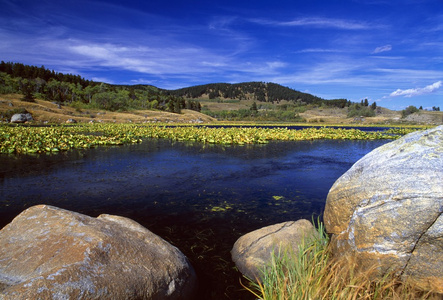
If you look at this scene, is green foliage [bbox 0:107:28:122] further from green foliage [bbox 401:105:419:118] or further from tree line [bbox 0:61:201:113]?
green foliage [bbox 401:105:419:118]

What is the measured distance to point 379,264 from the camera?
10.7 ft

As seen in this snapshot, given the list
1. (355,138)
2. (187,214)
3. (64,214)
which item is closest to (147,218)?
(187,214)

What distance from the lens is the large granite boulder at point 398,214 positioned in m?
3.09

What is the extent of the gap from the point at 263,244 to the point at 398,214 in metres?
2.26

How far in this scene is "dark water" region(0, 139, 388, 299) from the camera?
217 inches

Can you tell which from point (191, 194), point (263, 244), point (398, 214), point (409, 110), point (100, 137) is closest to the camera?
point (398, 214)

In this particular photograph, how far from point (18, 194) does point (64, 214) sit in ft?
19.9

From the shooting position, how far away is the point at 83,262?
2863 millimetres

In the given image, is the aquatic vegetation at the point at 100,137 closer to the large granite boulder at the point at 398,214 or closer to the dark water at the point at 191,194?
the dark water at the point at 191,194

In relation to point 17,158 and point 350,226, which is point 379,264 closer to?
point 350,226

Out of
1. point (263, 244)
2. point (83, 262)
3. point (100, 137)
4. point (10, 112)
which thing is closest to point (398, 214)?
point (263, 244)

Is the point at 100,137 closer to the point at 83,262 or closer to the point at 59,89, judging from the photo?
the point at 83,262

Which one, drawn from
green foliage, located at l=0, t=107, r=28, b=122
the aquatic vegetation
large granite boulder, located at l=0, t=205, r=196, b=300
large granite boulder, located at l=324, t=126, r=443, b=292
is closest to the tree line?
green foliage, located at l=0, t=107, r=28, b=122

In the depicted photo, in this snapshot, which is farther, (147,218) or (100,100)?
(100,100)
